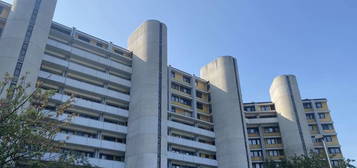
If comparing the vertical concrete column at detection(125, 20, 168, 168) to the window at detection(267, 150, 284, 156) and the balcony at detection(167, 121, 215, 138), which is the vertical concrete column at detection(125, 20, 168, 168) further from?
the window at detection(267, 150, 284, 156)

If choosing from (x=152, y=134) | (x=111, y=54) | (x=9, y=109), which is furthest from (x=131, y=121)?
(x=9, y=109)

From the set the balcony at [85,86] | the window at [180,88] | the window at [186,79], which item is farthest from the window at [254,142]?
the balcony at [85,86]

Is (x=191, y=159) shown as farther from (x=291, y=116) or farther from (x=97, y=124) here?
(x=291, y=116)

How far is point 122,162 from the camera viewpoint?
43.9m

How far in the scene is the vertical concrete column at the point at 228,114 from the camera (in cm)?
5333

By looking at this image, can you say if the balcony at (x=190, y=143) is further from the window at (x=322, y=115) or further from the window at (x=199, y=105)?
the window at (x=322, y=115)

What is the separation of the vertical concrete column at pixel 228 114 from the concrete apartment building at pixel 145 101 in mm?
200

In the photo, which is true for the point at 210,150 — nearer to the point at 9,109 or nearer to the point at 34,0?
the point at 34,0

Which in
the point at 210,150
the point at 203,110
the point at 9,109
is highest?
the point at 203,110

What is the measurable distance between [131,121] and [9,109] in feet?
111

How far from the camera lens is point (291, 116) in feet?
214

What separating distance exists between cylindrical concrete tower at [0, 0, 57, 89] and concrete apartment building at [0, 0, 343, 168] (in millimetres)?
135

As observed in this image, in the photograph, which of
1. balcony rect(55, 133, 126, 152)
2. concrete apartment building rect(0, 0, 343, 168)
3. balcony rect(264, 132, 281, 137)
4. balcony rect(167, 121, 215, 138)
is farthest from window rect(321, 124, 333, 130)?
balcony rect(55, 133, 126, 152)

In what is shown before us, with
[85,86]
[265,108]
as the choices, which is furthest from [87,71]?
[265,108]
